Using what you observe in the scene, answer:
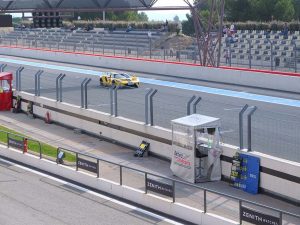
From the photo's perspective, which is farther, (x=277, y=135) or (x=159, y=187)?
(x=277, y=135)

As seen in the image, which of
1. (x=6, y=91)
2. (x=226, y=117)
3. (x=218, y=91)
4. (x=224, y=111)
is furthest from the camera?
(x=218, y=91)

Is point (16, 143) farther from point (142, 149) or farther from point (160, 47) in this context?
point (160, 47)

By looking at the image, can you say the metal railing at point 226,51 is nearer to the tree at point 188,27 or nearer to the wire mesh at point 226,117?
Result: the wire mesh at point 226,117

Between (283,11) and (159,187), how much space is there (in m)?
63.2

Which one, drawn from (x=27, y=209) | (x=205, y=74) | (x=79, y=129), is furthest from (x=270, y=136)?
(x=205, y=74)

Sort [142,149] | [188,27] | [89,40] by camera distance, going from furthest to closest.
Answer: [188,27] → [89,40] → [142,149]

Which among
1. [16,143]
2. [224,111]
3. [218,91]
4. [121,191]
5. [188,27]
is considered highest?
[188,27]

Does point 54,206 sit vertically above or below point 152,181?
below

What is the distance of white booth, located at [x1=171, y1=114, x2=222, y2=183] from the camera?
60.0 feet

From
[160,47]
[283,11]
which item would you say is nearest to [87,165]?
[160,47]

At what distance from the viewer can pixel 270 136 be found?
703 inches

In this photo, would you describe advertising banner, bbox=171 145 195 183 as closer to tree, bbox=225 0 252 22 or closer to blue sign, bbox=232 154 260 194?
blue sign, bbox=232 154 260 194

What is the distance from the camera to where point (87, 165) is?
18984mm

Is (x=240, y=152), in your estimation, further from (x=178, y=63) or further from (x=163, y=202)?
(x=178, y=63)
